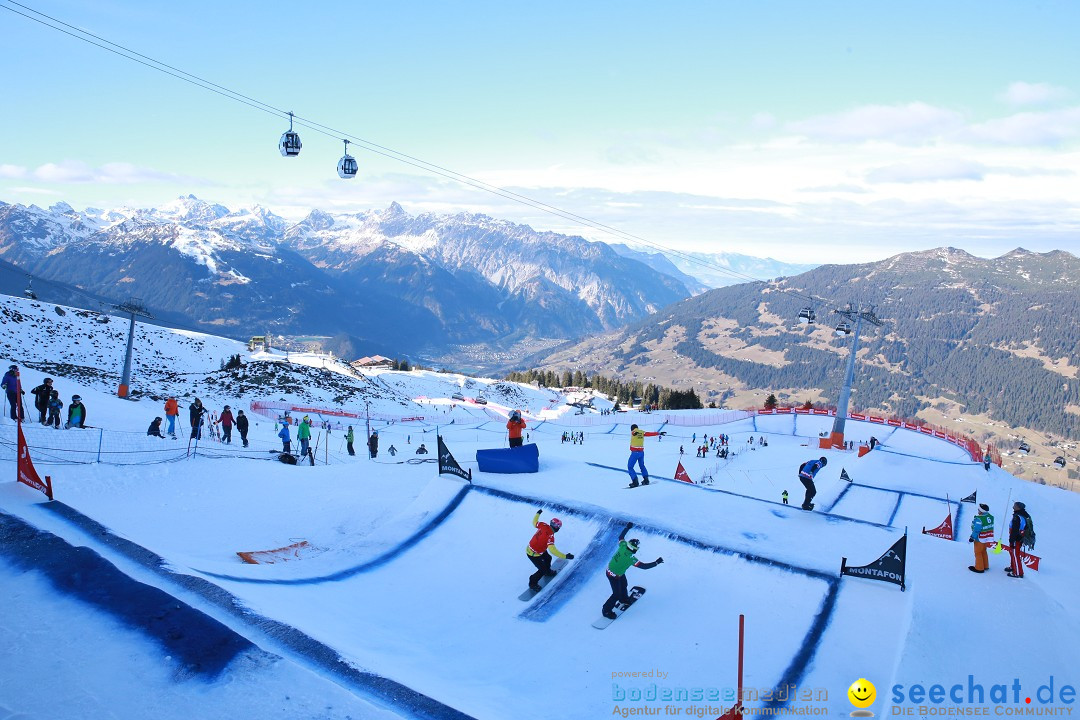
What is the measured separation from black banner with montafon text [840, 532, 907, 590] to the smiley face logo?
2.81 m

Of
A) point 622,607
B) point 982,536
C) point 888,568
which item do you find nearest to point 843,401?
point 982,536

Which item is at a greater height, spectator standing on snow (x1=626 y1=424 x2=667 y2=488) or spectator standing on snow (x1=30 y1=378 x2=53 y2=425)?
spectator standing on snow (x1=626 y1=424 x2=667 y2=488)

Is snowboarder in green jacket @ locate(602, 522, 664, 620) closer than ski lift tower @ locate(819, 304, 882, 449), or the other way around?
snowboarder in green jacket @ locate(602, 522, 664, 620)

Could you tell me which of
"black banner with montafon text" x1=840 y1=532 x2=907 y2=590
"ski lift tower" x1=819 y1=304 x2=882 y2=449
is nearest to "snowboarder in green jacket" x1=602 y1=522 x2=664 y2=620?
"black banner with montafon text" x1=840 y1=532 x2=907 y2=590

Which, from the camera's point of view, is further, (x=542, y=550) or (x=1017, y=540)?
(x=542, y=550)

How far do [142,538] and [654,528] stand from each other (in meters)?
9.32

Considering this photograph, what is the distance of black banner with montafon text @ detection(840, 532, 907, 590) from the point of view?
9.69m

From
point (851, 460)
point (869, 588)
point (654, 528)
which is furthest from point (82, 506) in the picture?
point (851, 460)

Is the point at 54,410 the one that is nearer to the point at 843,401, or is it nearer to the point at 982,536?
the point at 982,536

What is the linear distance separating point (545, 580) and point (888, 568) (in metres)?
5.48

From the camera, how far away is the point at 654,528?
39.3ft

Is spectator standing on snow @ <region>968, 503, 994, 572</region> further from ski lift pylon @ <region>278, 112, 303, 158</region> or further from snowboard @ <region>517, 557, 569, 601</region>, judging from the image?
ski lift pylon @ <region>278, 112, 303, 158</region>

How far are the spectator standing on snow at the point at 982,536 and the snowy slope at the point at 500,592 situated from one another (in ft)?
1.32

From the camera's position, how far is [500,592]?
11.1 metres
